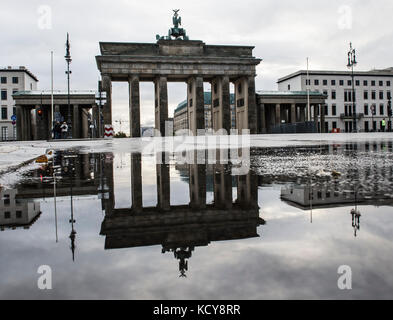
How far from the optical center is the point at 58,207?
3.90 metres

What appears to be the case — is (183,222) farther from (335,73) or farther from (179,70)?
(335,73)

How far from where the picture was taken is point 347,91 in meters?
101

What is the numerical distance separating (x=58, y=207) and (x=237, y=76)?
57.3 metres

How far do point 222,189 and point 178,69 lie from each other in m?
52.7

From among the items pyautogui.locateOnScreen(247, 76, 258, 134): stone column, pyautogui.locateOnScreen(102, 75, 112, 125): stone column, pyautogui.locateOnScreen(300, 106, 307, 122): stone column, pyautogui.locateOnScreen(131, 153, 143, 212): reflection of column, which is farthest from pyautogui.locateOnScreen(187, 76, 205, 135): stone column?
pyautogui.locateOnScreen(131, 153, 143, 212): reflection of column

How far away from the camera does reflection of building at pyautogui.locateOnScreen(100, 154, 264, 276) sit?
2549 millimetres

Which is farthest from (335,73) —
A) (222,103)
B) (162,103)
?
(162,103)

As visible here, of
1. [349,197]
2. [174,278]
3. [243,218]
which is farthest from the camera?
[349,197]

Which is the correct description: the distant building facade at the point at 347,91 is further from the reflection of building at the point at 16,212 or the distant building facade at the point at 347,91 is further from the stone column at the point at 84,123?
the reflection of building at the point at 16,212

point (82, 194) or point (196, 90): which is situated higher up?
point (196, 90)

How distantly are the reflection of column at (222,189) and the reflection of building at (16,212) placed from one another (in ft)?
5.44

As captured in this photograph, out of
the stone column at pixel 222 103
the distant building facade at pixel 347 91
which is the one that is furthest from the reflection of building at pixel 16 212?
the distant building facade at pixel 347 91
